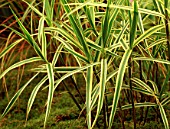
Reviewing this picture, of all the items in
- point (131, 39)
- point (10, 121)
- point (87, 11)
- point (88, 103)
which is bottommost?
point (10, 121)

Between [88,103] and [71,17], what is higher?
[71,17]

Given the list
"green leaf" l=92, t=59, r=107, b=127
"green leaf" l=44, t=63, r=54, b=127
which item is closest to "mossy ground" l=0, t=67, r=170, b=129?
"green leaf" l=44, t=63, r=54, b=127

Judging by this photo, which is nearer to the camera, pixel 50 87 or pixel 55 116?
pixel 50 87

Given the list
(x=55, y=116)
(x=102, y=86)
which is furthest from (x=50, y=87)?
(x=55, y=116)

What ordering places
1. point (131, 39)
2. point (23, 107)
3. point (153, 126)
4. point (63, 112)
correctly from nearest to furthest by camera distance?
point (131, 39)
point (153, 126)
point (63, 112)
point (23, 107)

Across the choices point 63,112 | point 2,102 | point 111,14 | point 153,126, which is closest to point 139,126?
point 153,126

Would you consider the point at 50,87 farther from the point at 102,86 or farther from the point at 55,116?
the point at 55,116

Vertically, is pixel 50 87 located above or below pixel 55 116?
above

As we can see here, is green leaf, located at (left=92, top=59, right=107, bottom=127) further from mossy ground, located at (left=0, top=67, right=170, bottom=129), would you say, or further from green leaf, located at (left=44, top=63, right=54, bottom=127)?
mossy ground, located at (left=0, top=67, right=170, bottom=129)

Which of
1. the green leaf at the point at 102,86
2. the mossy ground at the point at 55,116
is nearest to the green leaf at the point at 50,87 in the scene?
the green leaf at the point at 102,86

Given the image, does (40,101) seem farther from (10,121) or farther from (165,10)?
(165,10)

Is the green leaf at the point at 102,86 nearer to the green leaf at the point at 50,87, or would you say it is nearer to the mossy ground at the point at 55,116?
the green leaf at the point at 50,87
